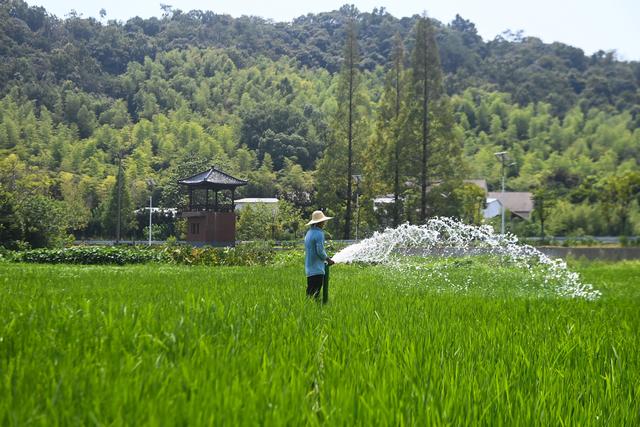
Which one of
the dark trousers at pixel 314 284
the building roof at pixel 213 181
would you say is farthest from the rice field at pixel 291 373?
the building roof at pixel 213 181

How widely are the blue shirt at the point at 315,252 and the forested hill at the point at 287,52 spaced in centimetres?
9598

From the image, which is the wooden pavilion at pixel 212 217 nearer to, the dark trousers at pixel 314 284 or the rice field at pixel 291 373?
the dark trousers at pixel 314 284

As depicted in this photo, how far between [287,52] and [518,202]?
307 ft

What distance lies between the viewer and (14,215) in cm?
2473

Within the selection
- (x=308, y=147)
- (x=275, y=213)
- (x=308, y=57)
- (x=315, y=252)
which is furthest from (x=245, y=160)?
(x=308, y=57)

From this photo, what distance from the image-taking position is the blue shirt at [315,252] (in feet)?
21.4

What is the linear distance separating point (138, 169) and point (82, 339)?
6895cm

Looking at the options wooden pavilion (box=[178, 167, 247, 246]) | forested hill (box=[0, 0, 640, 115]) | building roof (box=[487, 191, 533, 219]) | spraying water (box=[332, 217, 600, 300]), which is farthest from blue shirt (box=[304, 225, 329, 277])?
forested hill (box=[0, 0, 640, 115])

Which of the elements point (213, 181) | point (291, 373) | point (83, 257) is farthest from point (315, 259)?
point (213, 181)

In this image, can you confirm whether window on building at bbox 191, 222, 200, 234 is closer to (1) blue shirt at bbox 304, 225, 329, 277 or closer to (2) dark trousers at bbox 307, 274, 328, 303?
(2) dark trousers at bbox 307, 274, 328, 303

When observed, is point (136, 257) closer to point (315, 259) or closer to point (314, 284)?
point (314, 284)

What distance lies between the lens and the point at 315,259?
6.67 metres

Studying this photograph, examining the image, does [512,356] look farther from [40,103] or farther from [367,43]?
[367,43]

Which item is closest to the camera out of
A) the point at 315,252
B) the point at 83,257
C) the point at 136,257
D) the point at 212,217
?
the point at 315,252
